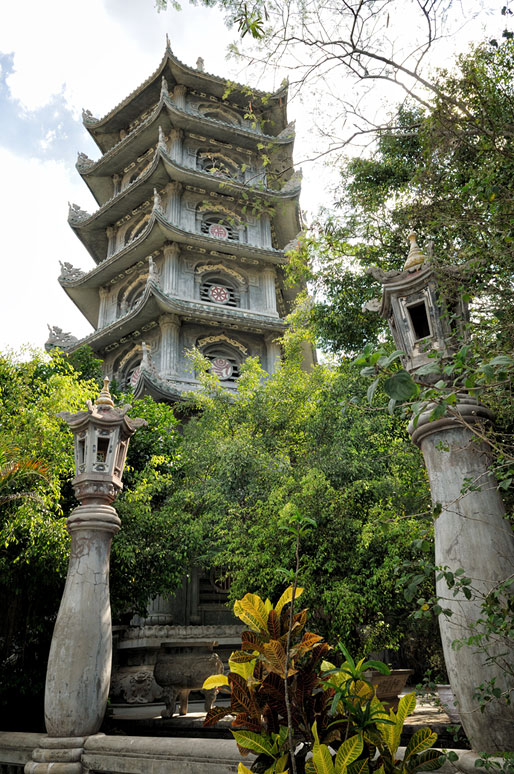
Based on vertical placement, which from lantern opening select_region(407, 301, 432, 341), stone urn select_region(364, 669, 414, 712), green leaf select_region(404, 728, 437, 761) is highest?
lantern opening select_region(407, 301, 432, 341)

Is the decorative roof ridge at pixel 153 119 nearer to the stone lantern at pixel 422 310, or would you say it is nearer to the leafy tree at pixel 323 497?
the leafy tree at pixel 323 497

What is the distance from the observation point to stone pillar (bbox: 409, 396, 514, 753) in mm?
2588

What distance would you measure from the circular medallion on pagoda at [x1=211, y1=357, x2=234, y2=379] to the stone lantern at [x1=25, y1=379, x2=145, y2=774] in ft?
39.4

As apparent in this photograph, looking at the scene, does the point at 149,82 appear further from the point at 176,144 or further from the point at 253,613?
the point at 253,613

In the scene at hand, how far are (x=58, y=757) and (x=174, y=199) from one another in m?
18.5

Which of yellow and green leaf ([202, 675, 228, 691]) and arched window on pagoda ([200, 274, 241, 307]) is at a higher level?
arched window on pagoda ([200, 274, 241, 307])

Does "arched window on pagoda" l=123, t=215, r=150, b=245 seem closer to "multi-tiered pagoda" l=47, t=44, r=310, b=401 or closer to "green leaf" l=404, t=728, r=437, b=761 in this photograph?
"multi-tiered pagoda" l=47, t=44, r=310, b=401

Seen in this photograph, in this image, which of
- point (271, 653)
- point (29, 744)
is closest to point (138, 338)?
point (29, 744)

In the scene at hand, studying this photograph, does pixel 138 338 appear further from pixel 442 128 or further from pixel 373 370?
pixel 373 370

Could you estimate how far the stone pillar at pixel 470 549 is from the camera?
2588 mm

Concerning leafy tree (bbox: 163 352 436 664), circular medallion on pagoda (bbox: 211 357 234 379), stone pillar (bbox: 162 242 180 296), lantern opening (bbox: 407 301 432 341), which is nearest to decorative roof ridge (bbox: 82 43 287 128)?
stone pillar (bbox: 162 242 180 296)

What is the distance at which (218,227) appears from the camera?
1989 cm

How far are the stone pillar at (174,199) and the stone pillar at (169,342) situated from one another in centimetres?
432

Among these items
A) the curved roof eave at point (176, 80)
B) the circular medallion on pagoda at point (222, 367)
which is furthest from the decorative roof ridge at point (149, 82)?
the circular medallion on pagoda at point (222, 367)
